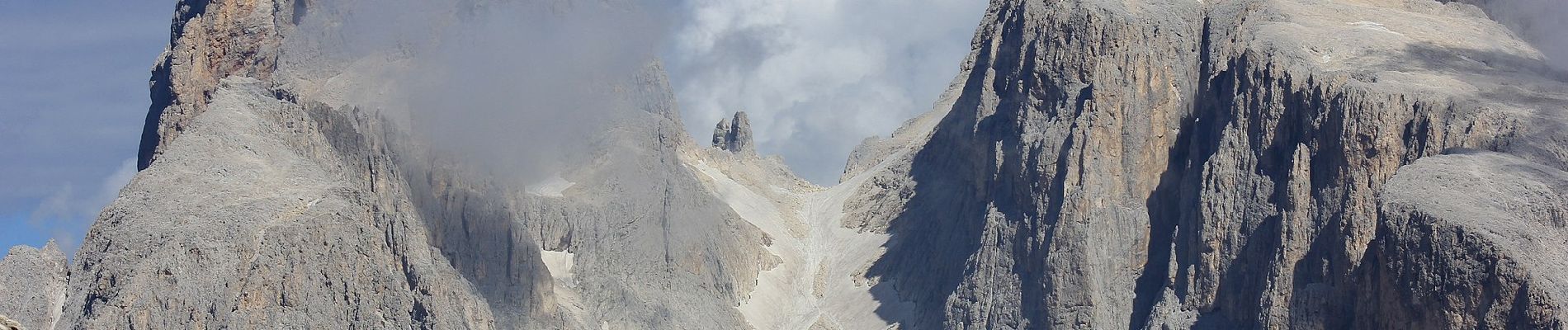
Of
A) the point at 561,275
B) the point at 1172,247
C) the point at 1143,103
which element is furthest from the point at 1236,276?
the point at 561,275

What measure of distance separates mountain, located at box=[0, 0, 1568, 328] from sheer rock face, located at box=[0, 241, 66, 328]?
0.64 ft

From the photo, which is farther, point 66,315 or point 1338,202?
point 1338,202

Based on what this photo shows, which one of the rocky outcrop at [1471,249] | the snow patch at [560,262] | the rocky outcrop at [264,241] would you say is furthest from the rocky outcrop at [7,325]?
the snow patch at [560,262]

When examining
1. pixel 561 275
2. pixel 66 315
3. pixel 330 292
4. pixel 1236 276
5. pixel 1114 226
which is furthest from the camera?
pixel 561 275

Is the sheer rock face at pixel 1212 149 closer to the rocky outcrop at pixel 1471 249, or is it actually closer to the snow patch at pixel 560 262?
the rocky outcrop at pixel 1471 249

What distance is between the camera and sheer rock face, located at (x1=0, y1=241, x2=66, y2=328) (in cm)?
14325

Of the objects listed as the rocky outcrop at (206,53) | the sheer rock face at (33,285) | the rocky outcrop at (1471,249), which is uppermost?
the rocky outcrop at (206,53)

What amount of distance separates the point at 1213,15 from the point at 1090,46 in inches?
317

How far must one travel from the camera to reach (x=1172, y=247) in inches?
6658

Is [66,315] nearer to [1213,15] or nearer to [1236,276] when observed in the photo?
[1236,276]

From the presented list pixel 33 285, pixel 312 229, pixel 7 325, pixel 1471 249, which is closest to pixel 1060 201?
pixel 1471 249

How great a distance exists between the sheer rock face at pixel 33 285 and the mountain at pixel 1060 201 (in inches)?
7.6

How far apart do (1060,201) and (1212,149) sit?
11796 millimetres

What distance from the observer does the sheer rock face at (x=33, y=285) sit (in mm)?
A: 143250
